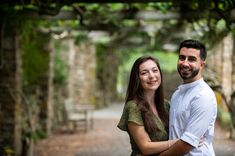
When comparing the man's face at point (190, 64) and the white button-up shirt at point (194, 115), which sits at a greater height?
the man's face at point (190, 64)

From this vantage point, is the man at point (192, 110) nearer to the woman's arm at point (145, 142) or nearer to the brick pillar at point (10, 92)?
the woman's arm at point (145, 142)

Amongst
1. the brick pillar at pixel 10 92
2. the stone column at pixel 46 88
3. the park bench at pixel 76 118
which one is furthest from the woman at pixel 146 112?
the park bench at pixel 76 118

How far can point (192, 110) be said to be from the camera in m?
2.93

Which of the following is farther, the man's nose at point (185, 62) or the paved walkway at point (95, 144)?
the paved walkway at point (95, 144)

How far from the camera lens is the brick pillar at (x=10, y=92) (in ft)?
29.9

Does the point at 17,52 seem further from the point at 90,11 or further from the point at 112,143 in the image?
the point at 112,143

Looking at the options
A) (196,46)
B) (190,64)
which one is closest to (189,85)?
(190,64)

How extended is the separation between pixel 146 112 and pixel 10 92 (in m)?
6.35

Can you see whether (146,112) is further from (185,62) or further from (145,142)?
(185,62)

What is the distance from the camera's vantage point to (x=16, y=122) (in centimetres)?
921

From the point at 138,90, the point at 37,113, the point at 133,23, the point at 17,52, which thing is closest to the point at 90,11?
the point at 17,52

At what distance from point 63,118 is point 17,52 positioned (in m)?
5.32

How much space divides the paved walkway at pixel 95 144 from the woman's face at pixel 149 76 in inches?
164

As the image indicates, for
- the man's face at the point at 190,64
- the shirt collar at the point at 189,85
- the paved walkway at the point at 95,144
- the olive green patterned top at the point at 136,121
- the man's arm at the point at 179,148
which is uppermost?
the man's face at the point at 190,64
